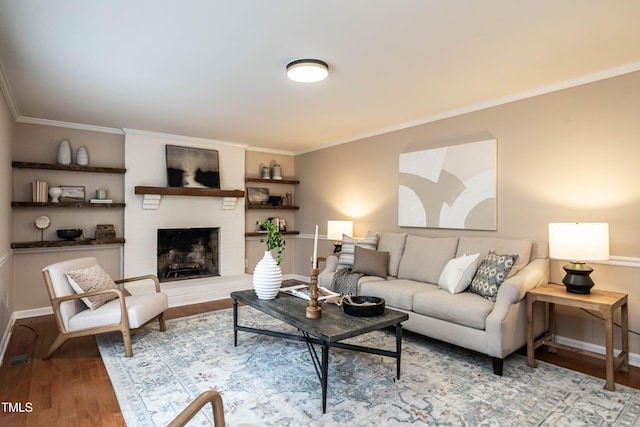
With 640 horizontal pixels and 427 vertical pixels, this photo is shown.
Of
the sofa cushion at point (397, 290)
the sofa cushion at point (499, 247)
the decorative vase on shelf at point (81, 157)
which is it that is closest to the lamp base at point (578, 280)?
the sofa cushion at point (499, 247)

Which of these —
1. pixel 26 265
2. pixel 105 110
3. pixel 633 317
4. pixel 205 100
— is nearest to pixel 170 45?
pixel 205 100

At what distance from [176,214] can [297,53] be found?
359 cm

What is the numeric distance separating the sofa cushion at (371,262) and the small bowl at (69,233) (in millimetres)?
3474

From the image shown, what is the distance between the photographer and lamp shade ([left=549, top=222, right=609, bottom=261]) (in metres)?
2.60

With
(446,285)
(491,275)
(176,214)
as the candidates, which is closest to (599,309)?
(491,275)

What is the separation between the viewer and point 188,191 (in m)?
5.25

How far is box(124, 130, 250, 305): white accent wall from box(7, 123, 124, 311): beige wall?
16cm

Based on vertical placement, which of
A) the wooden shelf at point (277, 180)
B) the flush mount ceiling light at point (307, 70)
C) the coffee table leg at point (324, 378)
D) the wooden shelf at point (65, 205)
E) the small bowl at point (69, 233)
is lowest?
the coffee table leg at point (324, 378)

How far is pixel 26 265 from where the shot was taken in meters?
4.32

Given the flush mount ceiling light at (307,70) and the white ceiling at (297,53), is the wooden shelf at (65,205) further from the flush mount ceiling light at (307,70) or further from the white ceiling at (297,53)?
the flush mount ceiling light at (307,70)

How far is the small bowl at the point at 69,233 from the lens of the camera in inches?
172

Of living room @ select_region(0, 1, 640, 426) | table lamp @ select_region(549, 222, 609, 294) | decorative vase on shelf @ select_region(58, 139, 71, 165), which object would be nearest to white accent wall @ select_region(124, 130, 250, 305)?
living room @ select_region(0, 1, 640, 426)

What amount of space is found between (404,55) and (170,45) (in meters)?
1.70

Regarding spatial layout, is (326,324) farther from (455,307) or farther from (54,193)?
(54,193)
